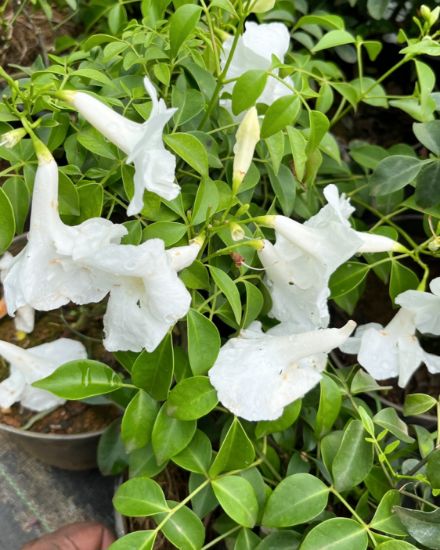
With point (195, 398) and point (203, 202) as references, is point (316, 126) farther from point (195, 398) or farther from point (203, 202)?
point (195, 398)

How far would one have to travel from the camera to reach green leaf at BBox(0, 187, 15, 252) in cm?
75

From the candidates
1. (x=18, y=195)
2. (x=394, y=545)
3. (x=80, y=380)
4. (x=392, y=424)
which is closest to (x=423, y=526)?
(x=394, y=545)

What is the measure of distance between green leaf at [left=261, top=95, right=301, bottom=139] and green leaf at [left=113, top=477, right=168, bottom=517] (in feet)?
1.69

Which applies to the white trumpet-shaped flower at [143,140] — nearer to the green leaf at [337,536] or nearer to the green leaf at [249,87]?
the green leaf at [249,87]

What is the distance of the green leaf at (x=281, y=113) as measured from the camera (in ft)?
2.63

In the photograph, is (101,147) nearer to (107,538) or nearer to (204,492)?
(204,492)

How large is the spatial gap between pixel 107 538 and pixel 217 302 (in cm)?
46

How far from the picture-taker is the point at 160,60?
95 cm

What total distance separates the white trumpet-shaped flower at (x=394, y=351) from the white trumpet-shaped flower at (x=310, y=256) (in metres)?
0.13

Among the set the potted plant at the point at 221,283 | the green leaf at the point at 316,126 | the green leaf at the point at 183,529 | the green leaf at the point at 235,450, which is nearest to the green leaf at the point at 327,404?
the potted plant at the point at 221,283

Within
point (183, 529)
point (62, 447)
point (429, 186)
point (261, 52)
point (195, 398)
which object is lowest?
point (62, 447)

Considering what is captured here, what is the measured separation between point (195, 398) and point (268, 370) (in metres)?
0.10

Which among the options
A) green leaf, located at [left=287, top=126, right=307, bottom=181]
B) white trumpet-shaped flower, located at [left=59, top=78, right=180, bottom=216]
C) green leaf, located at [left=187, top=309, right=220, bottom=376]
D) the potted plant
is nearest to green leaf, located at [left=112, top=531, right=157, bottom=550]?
the potted plant

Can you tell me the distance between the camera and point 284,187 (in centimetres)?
94
